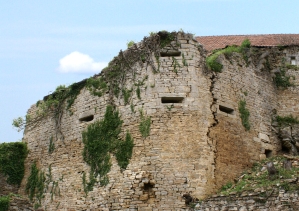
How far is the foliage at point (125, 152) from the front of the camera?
54.0ft

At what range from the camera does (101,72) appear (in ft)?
61.0

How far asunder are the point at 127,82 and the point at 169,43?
172cm

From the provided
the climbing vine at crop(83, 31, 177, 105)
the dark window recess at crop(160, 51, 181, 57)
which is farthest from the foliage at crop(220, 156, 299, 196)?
the dark window recess at crop(160, 51, 181, 57)

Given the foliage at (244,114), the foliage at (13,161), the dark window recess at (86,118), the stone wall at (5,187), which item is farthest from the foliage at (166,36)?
the stone wall at (5,187)

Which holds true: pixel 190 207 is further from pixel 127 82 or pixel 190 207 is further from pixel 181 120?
pixel 127 82

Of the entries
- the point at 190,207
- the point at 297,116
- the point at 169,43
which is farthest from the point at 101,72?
the point at 297,116

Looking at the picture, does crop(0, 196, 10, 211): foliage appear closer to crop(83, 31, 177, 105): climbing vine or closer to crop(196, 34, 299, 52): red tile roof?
crop(83, 31, 177, 105): climbing vine

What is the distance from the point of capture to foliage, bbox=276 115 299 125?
19.6 metres

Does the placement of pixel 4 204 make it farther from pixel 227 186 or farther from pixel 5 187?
pixel 227 186

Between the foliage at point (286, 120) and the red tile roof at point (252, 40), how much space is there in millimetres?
3018

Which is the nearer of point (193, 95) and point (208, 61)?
point (193, 95)

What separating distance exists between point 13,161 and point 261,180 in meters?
9.14

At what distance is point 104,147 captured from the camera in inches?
680

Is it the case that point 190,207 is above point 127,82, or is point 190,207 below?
below
